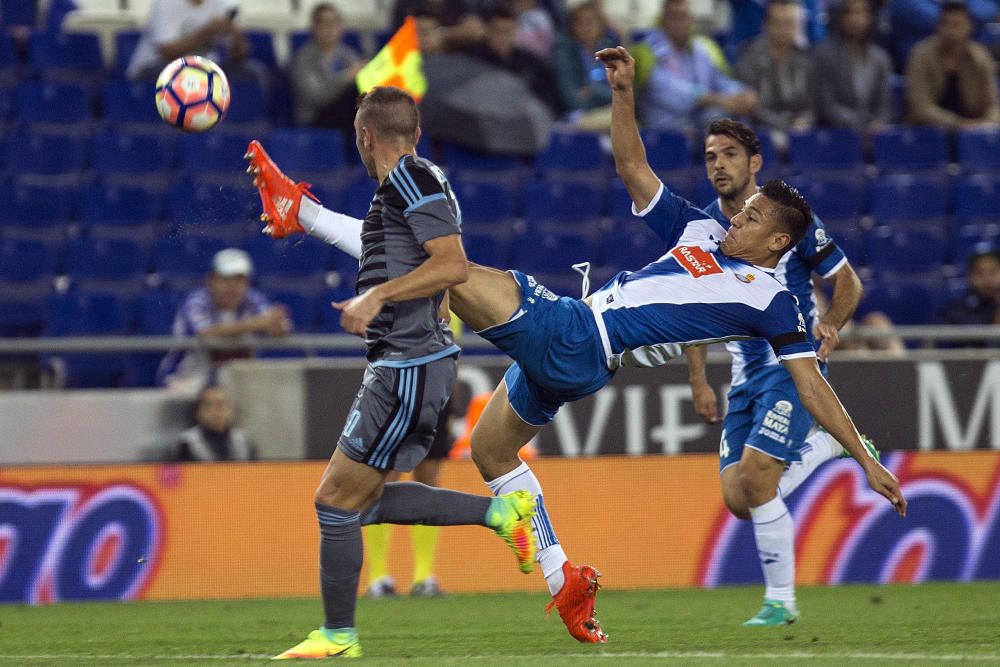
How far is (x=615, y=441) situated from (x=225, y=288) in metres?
2.62

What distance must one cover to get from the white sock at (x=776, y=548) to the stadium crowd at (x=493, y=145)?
14.3 feet

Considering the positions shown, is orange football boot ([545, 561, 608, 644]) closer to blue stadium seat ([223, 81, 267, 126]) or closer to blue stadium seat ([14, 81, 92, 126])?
blue stadium seat ([223, 81, 267, 126])

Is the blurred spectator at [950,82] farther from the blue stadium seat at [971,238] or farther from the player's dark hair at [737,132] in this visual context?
the player's dark hair at [737,132]

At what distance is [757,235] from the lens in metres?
6.40

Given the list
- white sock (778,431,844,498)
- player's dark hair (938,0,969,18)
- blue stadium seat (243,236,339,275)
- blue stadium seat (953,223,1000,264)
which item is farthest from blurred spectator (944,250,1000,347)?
blue stadium seat (243,236,339,275)

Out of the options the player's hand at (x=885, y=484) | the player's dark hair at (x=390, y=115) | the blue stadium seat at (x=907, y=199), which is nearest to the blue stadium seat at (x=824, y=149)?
the blue stadium seat at (x=907, y=199)

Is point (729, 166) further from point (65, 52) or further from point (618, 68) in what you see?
point (65, 52)

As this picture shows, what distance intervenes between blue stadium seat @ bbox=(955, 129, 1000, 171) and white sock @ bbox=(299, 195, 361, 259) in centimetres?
816

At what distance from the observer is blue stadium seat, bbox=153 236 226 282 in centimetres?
1107

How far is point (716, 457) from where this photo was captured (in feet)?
31.8

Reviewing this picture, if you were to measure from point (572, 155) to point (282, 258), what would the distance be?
2647 millimetres

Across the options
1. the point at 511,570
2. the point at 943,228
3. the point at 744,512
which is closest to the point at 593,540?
the point at 511,570

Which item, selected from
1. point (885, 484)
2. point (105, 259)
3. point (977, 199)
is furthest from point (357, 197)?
point (885, 484)

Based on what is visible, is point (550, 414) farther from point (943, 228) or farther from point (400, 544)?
point (943, 228)
